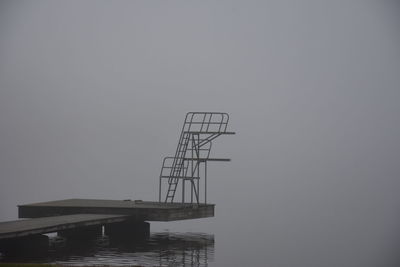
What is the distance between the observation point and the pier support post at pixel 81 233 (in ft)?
72.7

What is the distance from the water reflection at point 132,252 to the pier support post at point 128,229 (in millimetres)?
219

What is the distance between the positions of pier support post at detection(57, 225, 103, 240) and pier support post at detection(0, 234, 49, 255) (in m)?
2.09

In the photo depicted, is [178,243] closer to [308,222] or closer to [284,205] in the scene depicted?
[308,222]

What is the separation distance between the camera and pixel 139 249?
68.9 feet

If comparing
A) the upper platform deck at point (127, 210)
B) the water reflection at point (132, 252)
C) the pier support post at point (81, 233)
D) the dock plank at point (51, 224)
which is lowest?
the water reflection at point (132, 252)

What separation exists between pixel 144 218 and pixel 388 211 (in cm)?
1950

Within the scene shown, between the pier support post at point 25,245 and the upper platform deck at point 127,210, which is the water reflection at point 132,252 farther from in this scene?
the upper platform deck at point 127,210

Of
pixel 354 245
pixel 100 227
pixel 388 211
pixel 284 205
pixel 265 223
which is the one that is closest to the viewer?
pixel 100 227

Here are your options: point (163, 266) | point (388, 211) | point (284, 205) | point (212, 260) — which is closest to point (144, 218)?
point (212, 260)

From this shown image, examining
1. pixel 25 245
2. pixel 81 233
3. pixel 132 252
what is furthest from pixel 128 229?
pixel 25 245

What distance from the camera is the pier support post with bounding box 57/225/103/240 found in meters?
22.2

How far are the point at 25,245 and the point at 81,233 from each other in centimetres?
310

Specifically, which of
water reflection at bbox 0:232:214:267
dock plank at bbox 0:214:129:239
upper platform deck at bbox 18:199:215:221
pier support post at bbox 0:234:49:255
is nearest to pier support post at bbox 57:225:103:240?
water reflection at bbox 0:232:214:267

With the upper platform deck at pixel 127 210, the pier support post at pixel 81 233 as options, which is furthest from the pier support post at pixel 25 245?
the upper platform deck at pixel 127 210
